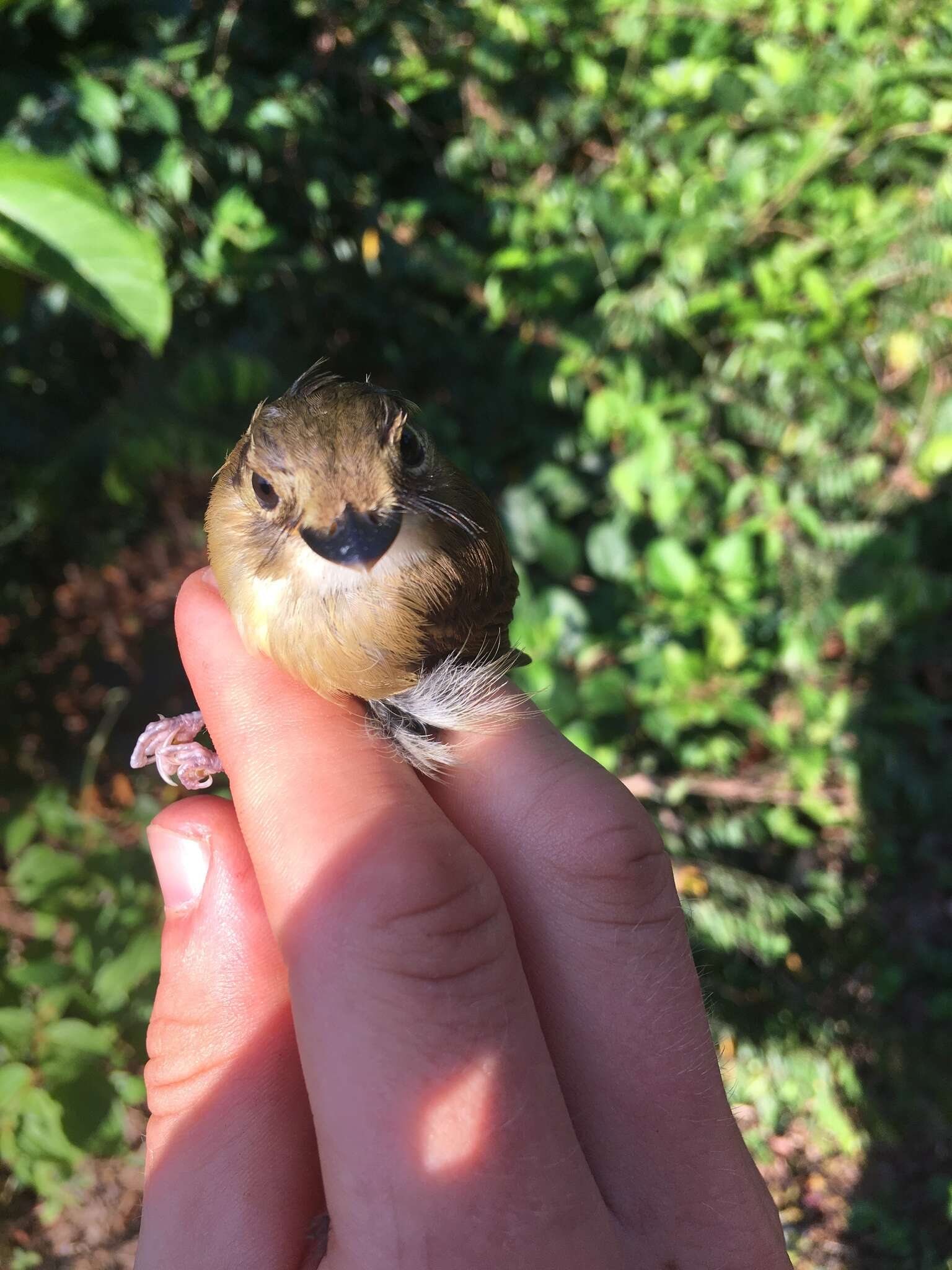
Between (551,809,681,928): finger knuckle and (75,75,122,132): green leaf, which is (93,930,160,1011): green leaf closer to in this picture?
(551,809,681,928): finger knuckle

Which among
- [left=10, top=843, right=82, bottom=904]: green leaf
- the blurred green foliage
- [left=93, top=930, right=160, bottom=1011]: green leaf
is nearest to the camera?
[left=93, top=930, right=160, bottom=1011]: green leaf

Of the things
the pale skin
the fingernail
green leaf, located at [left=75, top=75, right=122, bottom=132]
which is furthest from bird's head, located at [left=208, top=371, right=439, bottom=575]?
green leaf, located at [left=75, top=75, right=122, bottom=132]

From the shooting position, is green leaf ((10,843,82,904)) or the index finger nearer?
the index finger

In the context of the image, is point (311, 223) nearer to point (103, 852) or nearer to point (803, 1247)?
point (103, 852)

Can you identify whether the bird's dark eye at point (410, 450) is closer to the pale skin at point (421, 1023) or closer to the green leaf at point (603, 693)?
the pale skin at point (421, 1023)

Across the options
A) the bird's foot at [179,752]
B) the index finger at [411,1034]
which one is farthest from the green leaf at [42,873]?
the index finger at [411,1034]

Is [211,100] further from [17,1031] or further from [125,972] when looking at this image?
[17,1031]

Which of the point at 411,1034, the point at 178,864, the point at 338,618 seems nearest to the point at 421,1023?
the point at 411,1034
